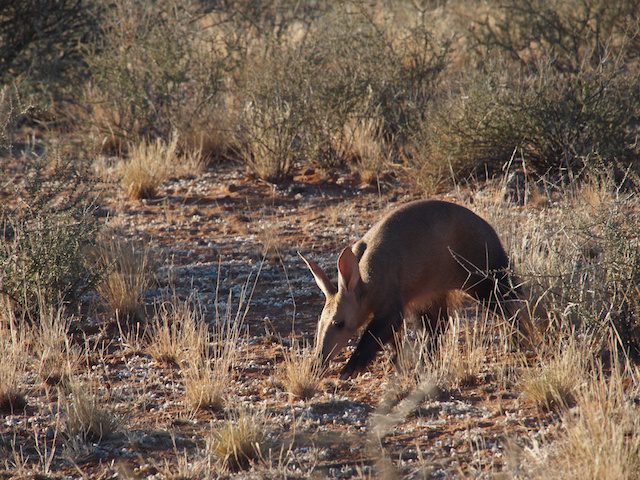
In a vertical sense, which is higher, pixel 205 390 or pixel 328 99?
pixel 328 99

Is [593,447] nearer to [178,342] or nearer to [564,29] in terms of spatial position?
[178,342]

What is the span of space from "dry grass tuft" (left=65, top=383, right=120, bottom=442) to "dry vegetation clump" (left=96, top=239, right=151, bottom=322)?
1.63 m

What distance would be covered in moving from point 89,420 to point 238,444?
931mm

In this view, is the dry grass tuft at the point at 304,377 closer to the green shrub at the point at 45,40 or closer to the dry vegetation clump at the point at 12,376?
the dry vegetation clump at the point at 12,376

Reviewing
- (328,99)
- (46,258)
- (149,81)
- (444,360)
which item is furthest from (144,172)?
(444,360)

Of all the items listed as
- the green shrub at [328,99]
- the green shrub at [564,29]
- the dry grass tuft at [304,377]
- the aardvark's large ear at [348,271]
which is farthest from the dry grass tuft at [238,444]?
the green shrub at [564,29]

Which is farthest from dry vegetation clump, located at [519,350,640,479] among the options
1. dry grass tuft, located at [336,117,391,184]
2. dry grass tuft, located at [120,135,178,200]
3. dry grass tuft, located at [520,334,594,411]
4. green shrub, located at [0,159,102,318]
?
dry grass tuft, located at [120,135,178,200]

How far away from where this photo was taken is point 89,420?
5262 millimetres

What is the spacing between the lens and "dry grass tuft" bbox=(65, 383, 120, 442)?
5250 mm

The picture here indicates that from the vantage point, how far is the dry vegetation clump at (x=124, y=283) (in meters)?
7.27

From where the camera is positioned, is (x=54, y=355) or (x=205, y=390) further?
(x=54, y=355)

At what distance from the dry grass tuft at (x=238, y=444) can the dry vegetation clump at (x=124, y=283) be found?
2.24m

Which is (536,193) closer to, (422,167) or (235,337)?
(422,167)

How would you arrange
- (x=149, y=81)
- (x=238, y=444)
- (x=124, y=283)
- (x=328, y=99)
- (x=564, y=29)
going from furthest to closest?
(x=564, y=29)
(x=149, y=81)
(x=328, y=99)
(x=124, y=283)
(x=238, y=444)
